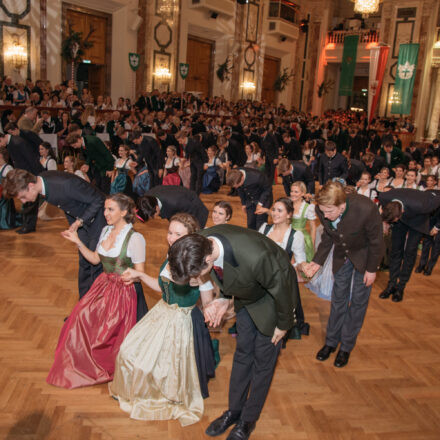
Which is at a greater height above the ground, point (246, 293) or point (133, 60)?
point (133, 60)

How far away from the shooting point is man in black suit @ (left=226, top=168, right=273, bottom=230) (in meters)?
5.04

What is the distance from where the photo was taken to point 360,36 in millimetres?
23844

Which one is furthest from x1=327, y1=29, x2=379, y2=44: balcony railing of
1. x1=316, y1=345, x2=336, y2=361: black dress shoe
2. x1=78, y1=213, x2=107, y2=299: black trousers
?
x1=78, y1=213, x2=107, y2=299: black trousers

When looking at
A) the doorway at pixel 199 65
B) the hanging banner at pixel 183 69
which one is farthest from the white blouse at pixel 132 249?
the doorway at pixel 199 65

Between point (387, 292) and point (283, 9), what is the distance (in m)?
20.2

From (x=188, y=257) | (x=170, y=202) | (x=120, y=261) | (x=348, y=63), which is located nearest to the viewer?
(x=188, y=257)

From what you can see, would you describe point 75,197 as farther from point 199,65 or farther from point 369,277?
point 199,65

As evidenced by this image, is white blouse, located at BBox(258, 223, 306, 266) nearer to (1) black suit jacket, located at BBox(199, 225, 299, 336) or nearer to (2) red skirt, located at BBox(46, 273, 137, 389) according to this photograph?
(2) red skirt, located at BBox(46, 273, 137, 389)

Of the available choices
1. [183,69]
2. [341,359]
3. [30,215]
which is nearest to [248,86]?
[183,69]

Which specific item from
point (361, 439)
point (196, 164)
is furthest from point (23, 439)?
point (196, 164)

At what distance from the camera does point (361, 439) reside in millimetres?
2818

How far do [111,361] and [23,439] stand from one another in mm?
754

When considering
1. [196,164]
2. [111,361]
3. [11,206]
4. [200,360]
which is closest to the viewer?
[200,360]

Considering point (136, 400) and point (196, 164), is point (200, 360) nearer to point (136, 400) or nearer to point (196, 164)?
point (136, 400)
